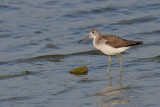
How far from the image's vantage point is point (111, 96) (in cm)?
752

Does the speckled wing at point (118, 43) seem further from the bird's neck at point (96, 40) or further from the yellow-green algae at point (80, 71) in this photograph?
the yellow-green algae at point (80, 71)

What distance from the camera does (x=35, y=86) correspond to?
27.1ft

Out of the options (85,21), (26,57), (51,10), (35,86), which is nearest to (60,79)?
(35,86)

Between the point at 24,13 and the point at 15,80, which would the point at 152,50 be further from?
the point at 24,13

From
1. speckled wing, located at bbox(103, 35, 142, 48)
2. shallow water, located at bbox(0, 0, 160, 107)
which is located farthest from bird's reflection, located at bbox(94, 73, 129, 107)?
speckled wing, located at bbox(103, 35, 142, 48)

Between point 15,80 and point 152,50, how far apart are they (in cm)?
439

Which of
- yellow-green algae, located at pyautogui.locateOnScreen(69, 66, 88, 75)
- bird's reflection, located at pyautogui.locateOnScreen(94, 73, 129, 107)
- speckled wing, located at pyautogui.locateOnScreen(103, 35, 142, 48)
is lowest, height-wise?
bird's reflection, located at pyautogui.locateOnScreen(94, 73, 129, 107)

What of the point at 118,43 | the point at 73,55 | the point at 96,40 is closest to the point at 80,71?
the point at 96,40

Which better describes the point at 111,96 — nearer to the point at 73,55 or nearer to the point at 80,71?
the point at 80,71

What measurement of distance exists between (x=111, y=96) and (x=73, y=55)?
12.1 feet

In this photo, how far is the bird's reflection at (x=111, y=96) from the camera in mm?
7117

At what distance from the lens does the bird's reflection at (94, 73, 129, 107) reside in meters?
7.12

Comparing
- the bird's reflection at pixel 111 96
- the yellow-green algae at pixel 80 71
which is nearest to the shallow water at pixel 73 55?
the bird's reflection at pixel 111 96

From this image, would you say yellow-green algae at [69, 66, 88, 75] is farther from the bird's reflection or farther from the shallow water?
the bird's reflection
